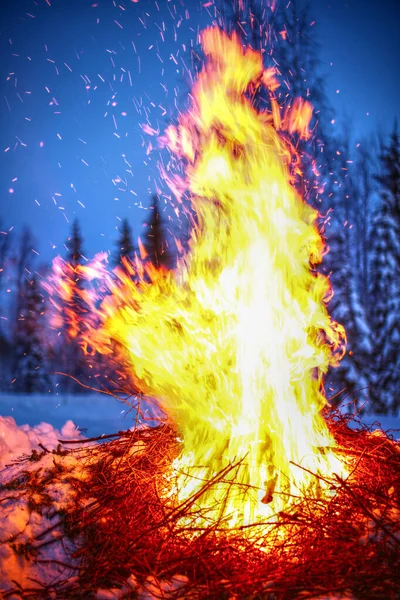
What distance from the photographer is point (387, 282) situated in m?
14.7

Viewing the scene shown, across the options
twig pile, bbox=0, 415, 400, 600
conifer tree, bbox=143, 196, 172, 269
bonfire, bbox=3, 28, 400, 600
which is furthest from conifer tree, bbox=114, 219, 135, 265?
twig pile, bbox=0, 415, 400, 600

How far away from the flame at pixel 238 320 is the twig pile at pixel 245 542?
32 centimetres

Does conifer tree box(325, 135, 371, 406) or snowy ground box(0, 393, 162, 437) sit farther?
conifer tree box(325, 135, 371, 406)

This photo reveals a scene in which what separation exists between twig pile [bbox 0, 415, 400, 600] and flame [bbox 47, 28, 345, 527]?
32cm

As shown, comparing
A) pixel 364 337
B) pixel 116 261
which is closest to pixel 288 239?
pixel 364 337

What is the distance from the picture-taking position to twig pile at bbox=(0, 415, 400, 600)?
2.58 meters

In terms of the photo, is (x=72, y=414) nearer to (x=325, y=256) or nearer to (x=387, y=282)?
(x=325, y=256)

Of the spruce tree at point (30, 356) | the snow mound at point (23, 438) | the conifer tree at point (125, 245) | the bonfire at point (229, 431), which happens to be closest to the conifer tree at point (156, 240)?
the conifer tree at point (125, 245)

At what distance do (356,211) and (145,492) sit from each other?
1393 cm

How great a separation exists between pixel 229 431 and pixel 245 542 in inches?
36.2

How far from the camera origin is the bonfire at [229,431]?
2891mm

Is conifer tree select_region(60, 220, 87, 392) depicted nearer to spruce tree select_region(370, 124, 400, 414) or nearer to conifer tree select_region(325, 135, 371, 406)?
conifer tree select_region(325, 135, 371, 406)

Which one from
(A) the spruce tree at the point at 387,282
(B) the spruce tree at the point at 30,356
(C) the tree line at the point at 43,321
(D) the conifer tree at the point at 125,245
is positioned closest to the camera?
(A) the spruce tree at the point at 387,282

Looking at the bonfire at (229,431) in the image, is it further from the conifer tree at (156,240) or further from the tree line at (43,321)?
the tree line at (43,321)
